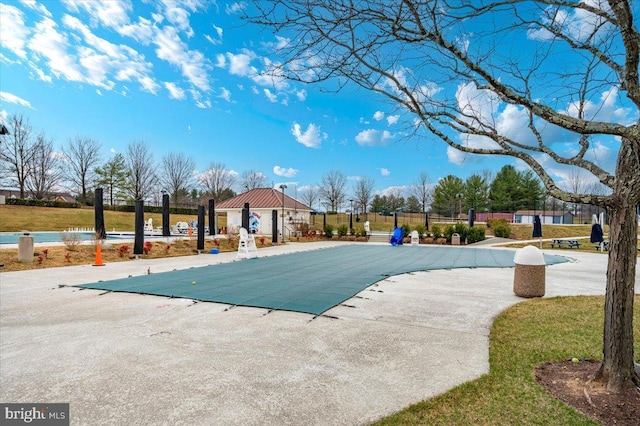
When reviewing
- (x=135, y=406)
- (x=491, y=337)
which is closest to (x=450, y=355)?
(x=491, y=337)

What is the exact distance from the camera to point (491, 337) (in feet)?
14.5

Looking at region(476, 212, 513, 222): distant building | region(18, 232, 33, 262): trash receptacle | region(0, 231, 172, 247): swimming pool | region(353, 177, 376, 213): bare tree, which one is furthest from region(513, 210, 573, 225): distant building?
region(18, 232, 33, 262): trash receptacle

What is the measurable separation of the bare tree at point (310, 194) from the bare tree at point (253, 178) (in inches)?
271

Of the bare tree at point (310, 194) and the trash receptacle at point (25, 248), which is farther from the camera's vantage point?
the bare tree at point (310, 194)

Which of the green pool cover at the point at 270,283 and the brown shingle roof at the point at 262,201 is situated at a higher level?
the brown shingle roof at the point at 262,201

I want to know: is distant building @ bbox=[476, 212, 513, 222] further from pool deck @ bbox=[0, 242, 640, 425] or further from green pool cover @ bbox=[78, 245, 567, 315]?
pool deck @ bbox=[0, 242, 640, 425]

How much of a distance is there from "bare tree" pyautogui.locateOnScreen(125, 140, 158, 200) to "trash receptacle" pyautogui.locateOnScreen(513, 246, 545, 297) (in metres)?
44.1

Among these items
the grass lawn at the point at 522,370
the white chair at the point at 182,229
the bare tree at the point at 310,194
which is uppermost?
the bare tree at the point at 310,194

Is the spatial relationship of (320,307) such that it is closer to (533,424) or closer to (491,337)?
(491,337)

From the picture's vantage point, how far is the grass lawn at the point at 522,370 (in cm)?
253

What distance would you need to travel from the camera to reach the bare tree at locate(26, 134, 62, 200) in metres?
39.2

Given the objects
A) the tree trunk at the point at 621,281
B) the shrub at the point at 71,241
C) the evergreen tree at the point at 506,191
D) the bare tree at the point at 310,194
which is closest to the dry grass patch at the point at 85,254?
the shrub at the point at 71,241

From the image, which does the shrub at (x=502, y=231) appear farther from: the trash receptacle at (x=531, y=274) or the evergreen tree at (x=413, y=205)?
the evergreen tree at (x=413, y=205)

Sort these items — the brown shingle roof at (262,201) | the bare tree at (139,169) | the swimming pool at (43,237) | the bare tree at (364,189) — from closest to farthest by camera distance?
the swimming pool at (43,237) → the brown shingle roof at (262,201) → the bare tree at (139,169) → the bare tree at (364,189)
